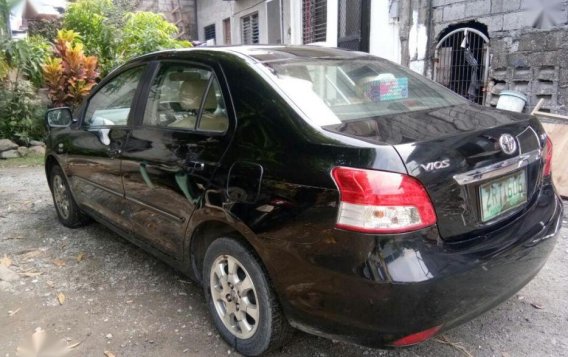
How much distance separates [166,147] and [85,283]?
4.39 ft

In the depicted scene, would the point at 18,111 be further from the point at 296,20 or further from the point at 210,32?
the point at 210,32

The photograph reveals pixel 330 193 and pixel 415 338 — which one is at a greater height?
pixel 330 193

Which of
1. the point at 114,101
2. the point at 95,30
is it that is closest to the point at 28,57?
the point at 95,30

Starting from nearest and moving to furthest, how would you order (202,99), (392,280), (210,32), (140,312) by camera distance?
1. (392,280)
2. (202,99)
3. (140,312)
4. (210,32)

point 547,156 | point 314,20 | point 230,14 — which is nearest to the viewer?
point 547,156

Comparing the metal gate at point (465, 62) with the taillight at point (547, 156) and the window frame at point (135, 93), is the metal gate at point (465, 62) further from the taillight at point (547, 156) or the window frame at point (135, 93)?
the window frame at point (135, 93)

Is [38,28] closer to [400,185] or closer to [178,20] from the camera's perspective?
[178,20]

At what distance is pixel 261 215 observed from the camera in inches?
83.7

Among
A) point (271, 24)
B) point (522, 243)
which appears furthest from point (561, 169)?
point (271, 24)

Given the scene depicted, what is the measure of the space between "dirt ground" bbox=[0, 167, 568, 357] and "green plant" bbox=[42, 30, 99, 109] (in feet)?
18.1

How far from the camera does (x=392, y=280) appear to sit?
5.82ft

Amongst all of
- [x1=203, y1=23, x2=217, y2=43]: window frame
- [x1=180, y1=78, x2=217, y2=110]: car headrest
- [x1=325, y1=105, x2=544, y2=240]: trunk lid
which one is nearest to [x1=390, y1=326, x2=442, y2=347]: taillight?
[x1=325, y1=105, x2=544, y2=240]: trunk lid

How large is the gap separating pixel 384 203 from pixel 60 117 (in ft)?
10.8

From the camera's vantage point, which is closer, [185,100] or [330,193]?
[330,193]
